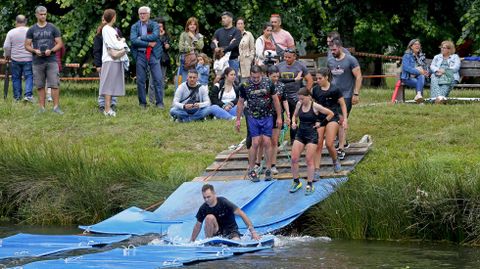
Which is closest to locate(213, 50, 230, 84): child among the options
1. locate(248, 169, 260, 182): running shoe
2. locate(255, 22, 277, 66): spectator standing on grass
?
locate(255, 22, 277, 66): spectator standing on grass

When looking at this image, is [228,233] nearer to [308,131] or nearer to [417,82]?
[308,131]

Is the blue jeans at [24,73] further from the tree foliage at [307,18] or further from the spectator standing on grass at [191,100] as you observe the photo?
the spectator standing on grass at [191,100]

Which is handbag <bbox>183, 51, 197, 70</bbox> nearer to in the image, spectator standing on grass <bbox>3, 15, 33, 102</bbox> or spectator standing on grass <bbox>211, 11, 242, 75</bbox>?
spectator standing on grass <bbox>211, 11, 242, 75</bbox>

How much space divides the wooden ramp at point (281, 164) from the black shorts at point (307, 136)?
78 centimetres

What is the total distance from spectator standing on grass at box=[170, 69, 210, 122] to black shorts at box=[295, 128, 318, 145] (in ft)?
16.2

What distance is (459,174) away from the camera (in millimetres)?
16641

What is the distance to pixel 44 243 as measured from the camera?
1580 centimetres

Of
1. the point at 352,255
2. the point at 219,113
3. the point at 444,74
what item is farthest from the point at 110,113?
the point at 352,255

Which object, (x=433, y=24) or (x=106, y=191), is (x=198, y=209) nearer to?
(x=106, y=191)

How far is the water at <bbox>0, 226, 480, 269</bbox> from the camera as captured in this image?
1437 cm

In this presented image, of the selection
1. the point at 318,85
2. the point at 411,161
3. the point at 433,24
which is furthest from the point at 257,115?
the point at 433,24

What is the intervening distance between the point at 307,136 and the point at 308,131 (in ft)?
0.25

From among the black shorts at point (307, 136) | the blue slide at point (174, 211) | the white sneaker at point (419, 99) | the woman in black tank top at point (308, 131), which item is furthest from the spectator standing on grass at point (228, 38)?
the black shorts at point (307, 136)

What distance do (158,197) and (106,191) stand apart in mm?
840
